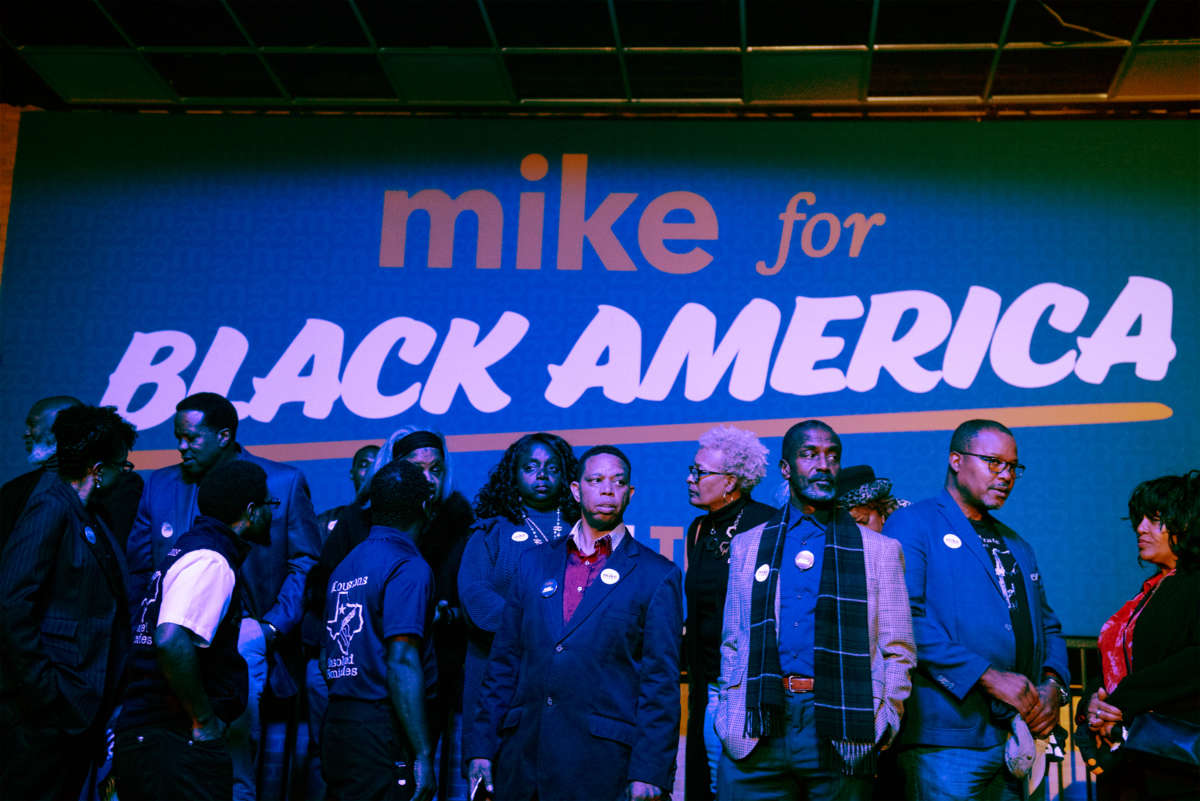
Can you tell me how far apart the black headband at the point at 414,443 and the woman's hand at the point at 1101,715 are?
131 inches

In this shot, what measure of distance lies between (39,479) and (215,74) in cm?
410

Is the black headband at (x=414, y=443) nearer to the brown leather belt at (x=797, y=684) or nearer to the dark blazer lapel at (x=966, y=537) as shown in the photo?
the brown leather belt at (x=797, y=684)

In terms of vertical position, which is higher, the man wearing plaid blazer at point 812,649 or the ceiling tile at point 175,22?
the ceiling tile at point 175,22

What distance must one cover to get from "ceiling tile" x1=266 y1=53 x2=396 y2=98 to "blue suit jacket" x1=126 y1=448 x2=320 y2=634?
3.41 meters

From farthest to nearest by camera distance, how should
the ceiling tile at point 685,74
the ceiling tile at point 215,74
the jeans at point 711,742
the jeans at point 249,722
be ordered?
the ceiling tile at point 215,74
the ceiling tile at point 685,74
the jeans at point 249,722
the jeans at point 711,742

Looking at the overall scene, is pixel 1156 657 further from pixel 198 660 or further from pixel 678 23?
pixel 678 23

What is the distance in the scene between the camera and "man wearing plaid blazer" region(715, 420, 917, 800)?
4.15 meters

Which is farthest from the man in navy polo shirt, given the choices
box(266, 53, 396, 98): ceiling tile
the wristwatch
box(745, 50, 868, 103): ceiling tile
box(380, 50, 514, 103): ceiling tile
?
box(745, 50, 868, 103): ceiling tile

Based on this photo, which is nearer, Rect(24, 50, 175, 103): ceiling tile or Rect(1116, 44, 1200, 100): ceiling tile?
Rect(1116, 44, 1200, 100): ceiling tile

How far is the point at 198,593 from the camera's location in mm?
3900

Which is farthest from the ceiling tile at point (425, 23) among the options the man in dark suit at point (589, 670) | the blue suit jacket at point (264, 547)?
the man in dark suit at point (589, 670)

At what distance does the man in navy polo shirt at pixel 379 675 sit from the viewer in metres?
4.24

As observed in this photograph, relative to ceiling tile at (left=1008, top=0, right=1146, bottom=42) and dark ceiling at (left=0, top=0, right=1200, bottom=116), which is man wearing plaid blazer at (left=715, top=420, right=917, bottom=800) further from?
ceiling tile at (left=1008, top=0, right=1146, bottom=42)

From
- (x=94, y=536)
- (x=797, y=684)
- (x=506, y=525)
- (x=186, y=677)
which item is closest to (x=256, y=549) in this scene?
(x=94, y=536)
